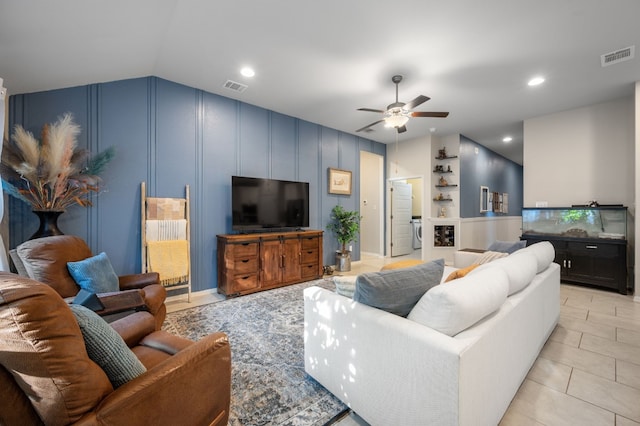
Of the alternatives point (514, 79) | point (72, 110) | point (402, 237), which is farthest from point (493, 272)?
point (402, 237)

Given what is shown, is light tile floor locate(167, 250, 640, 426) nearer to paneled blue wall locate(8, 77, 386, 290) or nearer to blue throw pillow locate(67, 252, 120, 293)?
blue throw pillow locate(67, 252, 120, 293)

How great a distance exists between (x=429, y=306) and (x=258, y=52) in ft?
9.43

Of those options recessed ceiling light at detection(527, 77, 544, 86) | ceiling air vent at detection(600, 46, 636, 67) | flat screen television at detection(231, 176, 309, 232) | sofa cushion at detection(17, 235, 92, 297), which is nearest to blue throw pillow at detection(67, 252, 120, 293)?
sofa cushion at detection(17, 235, 92, 297)

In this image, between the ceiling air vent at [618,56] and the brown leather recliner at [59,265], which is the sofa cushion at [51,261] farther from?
the ceiling air vent at [618,56]

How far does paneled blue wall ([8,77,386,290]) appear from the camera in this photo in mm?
2852

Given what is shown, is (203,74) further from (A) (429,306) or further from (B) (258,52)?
(A) (429,306)

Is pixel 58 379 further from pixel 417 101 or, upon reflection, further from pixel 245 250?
pixel 417 101

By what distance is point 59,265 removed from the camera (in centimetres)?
204

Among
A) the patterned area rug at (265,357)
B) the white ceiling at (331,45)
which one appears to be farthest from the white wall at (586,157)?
the patterned area rug at (265,357)

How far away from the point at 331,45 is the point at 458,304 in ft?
8.62

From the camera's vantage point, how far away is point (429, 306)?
1.25m

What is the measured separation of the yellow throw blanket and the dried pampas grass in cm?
86

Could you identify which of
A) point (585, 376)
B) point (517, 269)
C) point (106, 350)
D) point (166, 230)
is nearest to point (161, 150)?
point (166, 230)

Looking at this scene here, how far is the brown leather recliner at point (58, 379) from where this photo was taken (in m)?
0.69
